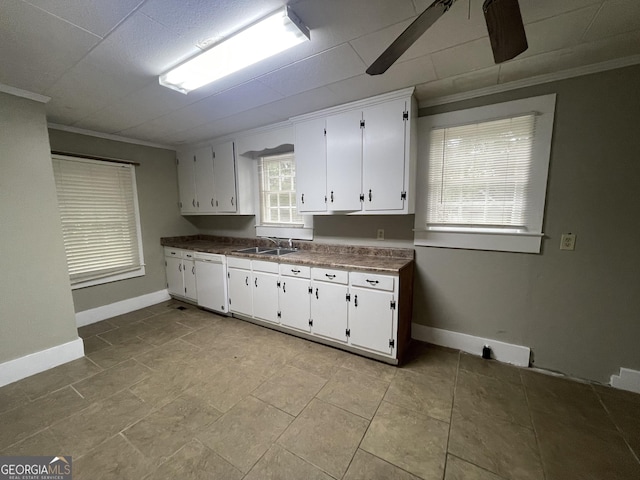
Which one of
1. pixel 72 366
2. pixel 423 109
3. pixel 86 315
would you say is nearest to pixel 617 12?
pixel 423 109

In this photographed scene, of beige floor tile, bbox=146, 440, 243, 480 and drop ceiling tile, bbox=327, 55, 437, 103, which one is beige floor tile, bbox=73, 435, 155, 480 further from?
drop ceiling tile, bbox=327, 55, 437, 103

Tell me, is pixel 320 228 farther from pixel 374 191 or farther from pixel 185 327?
pixel 185 327

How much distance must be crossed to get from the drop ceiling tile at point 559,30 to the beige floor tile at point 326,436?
262 cm

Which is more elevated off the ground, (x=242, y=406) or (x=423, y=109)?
(x=423, y=109)

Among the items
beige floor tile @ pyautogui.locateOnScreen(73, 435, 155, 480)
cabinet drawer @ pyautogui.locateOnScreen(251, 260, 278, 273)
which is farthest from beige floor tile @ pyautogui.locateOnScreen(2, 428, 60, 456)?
cabinet drawer @ pyautogui.locateOnScreen(251, 260, 278, 273)

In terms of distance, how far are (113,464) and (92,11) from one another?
2410 millimetres

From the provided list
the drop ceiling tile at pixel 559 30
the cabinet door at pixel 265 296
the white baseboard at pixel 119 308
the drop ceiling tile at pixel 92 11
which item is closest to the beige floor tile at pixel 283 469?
the cabinet door at pixel 265 296

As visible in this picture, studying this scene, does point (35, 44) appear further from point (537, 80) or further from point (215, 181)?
point (537, 80)

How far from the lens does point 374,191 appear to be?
241cm

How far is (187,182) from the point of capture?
3.99 meters

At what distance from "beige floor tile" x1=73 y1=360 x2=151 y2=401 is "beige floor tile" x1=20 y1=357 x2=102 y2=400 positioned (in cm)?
12

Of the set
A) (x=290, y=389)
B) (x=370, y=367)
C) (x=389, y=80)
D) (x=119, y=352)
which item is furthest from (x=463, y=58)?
(x=119, y=352)

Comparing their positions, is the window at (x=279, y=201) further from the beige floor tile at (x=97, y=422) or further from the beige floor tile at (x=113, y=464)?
the beige floor tile at (x=113, y=464)

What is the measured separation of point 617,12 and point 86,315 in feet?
17.5
